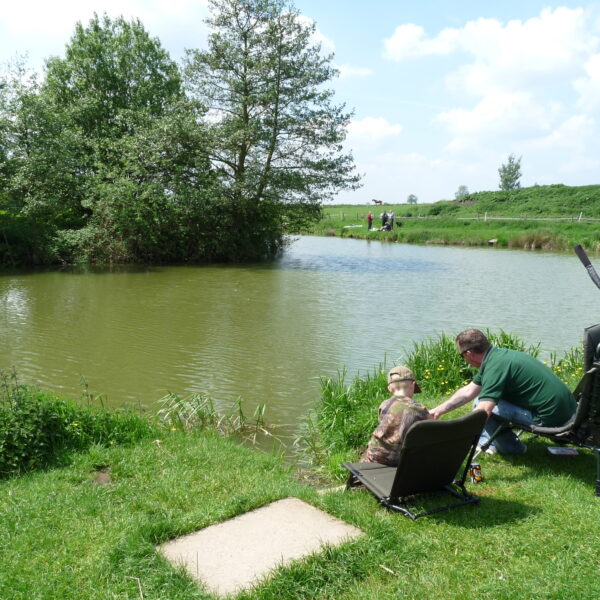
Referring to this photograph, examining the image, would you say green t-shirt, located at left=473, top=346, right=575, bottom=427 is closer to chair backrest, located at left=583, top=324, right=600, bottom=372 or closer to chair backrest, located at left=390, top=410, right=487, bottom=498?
chair backrest, located at left=583, top=324, right=600, bottom=372

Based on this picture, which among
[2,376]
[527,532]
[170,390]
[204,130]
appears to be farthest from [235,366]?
[204,130]

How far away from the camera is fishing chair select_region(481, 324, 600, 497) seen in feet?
14.5

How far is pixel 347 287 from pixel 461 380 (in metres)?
12.9

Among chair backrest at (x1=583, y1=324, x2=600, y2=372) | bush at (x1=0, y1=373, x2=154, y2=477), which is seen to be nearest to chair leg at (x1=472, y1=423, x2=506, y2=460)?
chair backrest at (x1=583, y1=324, x2=600, y2=372)

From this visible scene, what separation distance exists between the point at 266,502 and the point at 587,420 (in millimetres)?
2715

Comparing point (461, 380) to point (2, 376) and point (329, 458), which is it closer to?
point (329, 458)

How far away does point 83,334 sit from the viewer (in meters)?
12.8

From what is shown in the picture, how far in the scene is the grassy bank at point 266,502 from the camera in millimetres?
3295

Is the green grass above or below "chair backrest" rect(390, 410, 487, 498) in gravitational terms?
below

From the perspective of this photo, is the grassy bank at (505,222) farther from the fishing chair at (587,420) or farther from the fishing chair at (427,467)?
the fishing chair at (427,467)

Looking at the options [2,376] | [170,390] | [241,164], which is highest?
[241,164]

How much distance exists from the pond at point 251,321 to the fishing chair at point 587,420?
3.56 meters

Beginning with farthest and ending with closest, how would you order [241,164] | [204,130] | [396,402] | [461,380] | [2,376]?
[241,164] < [204,130] < [461,380] < [2,376] < [396,402]

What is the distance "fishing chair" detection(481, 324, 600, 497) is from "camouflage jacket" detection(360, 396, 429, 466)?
3.04ft
